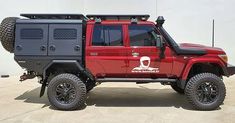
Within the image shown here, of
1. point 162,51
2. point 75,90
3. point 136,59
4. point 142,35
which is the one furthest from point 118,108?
point 142,35

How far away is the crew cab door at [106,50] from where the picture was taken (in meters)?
7.46

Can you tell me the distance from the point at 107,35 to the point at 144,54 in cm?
88

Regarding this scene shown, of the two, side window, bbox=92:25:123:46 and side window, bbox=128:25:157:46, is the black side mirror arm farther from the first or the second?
side window, bbox=92:25:123:46

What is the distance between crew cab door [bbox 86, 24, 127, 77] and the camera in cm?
746

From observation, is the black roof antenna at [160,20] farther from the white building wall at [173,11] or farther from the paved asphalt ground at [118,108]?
the white building wall at [173,11]

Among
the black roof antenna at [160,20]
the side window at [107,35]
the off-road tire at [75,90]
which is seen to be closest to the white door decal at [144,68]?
the side window at [107,35]

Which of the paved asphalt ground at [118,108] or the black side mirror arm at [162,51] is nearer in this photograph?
the paved asphalt ground at [118,108]

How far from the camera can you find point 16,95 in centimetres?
912

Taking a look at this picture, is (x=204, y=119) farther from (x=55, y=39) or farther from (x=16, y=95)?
(x=16, y=95)

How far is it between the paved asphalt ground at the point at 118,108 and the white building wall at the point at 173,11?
138 inches

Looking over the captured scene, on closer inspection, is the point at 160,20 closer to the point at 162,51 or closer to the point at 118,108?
the point at 162,51

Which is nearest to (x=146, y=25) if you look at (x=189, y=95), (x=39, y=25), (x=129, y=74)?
(x=129, y=74)

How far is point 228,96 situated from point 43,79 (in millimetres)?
4638

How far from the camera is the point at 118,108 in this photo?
752 cm
